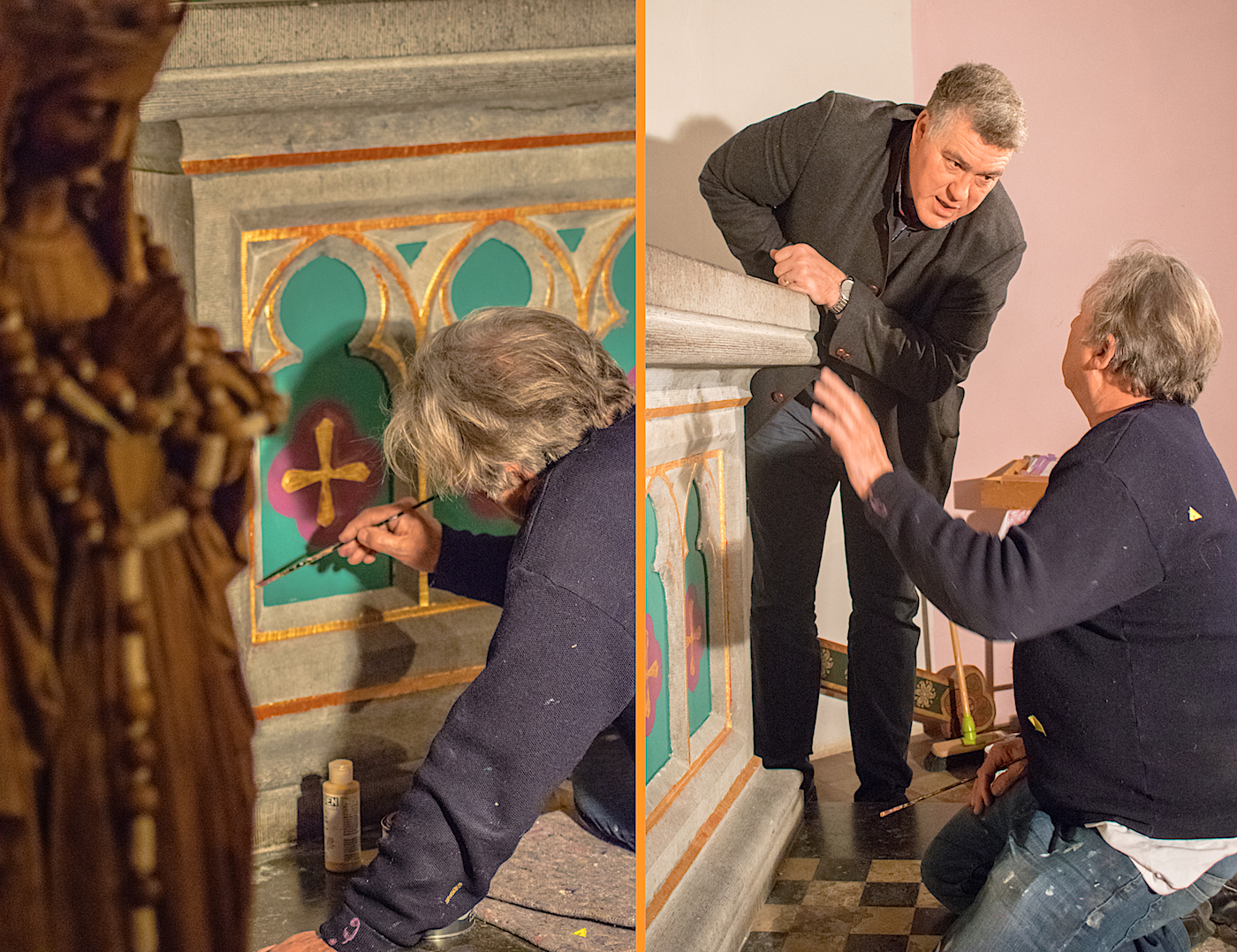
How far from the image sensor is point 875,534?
3.79 ft

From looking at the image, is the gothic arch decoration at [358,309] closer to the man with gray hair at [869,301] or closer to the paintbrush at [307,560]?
the paintbrush at [307,560]

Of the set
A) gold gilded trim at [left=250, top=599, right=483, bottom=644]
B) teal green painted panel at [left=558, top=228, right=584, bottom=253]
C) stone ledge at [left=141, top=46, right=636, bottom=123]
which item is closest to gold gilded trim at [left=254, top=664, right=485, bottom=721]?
gold gilded trim at [left=250, top=599, right=483, bottom=644]

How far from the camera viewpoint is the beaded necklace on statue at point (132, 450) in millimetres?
771

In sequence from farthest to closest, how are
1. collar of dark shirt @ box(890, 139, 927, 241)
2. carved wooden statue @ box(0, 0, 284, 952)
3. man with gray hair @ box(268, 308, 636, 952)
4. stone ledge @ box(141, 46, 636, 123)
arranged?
1. man with gray hair @ box(268, 308, 636, 952)
2. collar of dark shirt @ box(890, 139, 927, 241)
3. stone ledge @ box(141, 46, 636, 123)
4. carved wooden statue @ box(0, 0, 284, 952)

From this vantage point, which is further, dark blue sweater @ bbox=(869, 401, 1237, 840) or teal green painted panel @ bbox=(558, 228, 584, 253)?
teal green painted panel @ bbox=(558, 228, 584, 253)

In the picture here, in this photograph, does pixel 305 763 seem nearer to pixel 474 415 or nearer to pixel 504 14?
pixel 474 415

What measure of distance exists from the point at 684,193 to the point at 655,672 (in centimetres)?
61

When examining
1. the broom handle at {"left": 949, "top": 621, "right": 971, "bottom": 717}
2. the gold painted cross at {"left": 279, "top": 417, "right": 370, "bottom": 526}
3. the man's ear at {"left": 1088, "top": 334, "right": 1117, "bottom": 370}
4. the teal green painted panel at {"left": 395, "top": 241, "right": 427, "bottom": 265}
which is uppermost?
the teal green painted panel at {"left": 395, "top": 241, "right": 427, "bottom": 265}

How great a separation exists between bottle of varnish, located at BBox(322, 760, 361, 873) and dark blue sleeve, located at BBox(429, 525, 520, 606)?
278mm

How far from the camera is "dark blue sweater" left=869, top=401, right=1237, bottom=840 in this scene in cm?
103

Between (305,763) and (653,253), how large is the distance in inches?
29.3

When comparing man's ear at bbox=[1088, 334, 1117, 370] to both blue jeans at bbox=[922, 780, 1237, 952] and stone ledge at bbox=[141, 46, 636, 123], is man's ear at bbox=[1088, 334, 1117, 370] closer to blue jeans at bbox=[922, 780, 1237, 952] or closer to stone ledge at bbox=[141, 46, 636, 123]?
blue jeans at bbox=[922, 780, 1237, 952]

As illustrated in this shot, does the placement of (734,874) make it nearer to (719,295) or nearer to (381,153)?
(719,295)

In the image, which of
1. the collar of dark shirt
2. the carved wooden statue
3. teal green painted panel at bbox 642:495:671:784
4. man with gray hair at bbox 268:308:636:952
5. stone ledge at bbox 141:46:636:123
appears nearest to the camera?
the carved wooden statue
